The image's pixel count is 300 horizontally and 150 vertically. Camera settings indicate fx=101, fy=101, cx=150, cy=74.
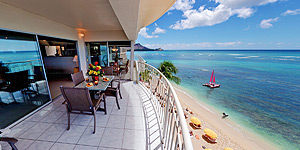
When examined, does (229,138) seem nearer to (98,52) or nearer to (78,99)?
(78,99)

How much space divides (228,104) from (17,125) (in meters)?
13.0

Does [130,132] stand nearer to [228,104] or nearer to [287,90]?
[228,104]

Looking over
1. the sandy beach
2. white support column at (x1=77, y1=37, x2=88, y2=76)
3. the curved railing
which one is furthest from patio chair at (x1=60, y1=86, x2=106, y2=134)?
the sandy beach

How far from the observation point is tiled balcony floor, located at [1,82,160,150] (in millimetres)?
1611

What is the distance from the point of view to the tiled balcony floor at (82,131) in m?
1.61

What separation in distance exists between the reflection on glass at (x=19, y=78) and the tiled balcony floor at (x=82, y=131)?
0.34 metres

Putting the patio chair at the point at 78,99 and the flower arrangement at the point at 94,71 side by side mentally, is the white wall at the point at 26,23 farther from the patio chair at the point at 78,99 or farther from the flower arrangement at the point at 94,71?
the patio chair at the point at 78,99

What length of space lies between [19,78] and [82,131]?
2.18 meters

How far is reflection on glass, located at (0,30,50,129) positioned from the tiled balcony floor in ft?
1.12

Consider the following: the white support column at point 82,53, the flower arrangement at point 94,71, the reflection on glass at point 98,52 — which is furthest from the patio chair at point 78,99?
the reflection on glass at point 98,52

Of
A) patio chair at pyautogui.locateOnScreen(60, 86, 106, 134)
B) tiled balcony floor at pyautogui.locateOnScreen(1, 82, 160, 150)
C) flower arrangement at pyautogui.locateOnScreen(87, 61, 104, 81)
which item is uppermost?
flower arrangement at pyautogui.locateOnScreen(87, 61, 104, 81)

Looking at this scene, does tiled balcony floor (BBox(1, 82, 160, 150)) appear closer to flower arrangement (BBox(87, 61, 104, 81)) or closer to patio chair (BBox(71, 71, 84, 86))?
patio chair (BBox(71, 71, 84, 86))

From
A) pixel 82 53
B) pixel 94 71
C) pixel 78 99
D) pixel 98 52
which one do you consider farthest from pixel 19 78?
pixel 98 52

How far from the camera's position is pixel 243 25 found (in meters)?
29.5
